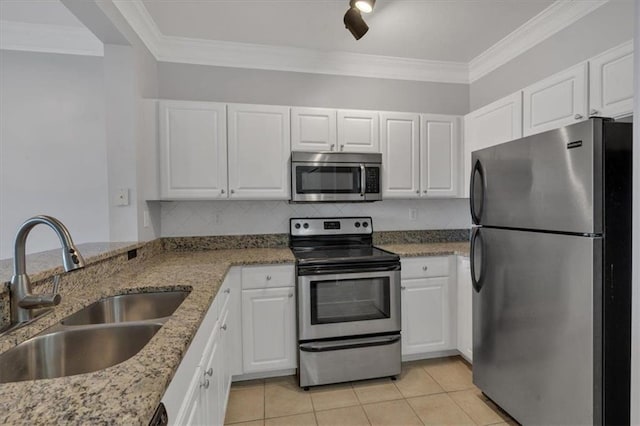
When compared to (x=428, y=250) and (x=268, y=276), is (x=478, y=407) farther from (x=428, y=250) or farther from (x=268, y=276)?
(x=268, y=276)

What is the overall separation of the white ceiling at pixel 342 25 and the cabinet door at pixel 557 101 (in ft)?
2.05

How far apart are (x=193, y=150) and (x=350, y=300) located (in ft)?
5.16

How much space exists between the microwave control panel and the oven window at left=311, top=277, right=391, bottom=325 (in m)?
0.69

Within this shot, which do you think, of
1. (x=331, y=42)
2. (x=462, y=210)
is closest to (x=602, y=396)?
(x=462, y=210)

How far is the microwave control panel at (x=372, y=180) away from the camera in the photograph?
2.48 meters

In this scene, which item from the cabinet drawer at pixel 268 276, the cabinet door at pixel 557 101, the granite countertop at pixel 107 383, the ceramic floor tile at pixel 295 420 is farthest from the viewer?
the cabinet drawer at pixel 268 276

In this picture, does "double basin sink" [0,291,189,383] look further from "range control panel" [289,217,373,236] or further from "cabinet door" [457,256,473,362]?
"cabinet door" [457,256,473,362]

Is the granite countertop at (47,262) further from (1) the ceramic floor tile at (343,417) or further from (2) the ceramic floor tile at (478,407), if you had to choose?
(2) the ceramic floor tile at (478,407)

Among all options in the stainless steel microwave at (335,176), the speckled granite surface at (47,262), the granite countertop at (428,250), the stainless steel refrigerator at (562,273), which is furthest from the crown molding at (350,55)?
the granite countertop at (428,250)

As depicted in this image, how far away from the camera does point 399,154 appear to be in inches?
104

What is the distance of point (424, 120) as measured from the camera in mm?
2650

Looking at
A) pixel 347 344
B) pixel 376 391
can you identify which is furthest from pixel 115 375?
pixel 376 391

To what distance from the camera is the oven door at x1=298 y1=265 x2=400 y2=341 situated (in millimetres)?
2127

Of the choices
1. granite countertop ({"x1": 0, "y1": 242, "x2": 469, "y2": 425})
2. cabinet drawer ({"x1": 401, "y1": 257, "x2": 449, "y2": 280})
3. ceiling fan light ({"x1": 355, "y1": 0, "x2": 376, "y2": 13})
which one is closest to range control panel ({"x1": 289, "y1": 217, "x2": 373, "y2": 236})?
cabinet drawer ({"x1": 401, "y1": 257, "x2": 449, "y2": 280})
